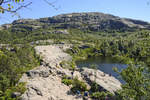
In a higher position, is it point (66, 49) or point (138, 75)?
point (138, 75)

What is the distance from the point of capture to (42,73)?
130ft

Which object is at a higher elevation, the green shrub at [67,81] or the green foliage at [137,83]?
the green foliage at [137,83]

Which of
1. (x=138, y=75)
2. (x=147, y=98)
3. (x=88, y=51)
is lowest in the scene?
(x=88, y=51)

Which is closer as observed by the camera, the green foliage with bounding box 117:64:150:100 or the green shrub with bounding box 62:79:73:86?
the green foliage with bounding box 117:64:150:100

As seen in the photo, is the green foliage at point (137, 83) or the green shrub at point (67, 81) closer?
the green foliage at point (137, 83)

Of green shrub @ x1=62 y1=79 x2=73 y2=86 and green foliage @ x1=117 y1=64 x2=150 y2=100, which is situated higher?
green foliage @ x1=117 y1=64 x2=150 y2=100

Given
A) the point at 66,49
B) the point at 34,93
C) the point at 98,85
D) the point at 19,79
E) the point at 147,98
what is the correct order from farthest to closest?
the point at 66,49
the point at 19,79
the point at 98,85
the point at 34,93
the point at 147,98

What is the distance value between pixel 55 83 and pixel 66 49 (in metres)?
77.3

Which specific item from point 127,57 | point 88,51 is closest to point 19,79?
point 127,57

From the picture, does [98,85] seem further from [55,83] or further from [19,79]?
[19,79]

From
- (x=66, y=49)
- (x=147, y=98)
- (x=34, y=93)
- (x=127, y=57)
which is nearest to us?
(x=147, y=98)

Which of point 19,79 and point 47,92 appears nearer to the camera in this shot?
point 47,92

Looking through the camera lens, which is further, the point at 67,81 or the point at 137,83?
the point at 67,81

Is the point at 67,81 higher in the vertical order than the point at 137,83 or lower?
lower
